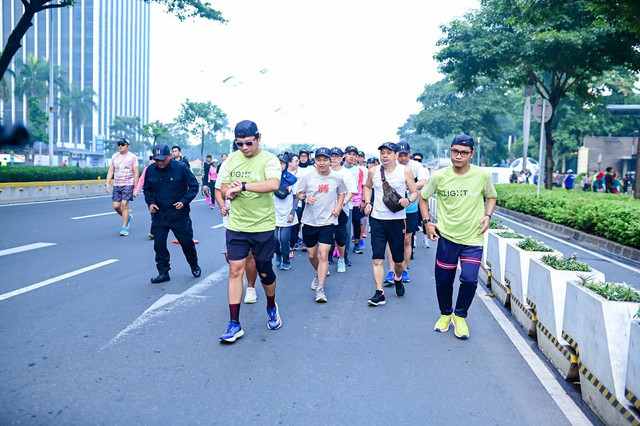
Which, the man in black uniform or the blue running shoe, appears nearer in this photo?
the blue running shoe

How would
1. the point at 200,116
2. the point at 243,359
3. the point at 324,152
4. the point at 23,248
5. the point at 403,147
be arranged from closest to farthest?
the point at 243,359 < the point at 324,152 < the point at 403,147 < the point at 23,248 < the point at 200,116

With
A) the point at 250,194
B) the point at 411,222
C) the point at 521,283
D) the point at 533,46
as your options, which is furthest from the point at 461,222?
the point at 533,46

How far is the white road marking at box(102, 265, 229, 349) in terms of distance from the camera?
208 inches

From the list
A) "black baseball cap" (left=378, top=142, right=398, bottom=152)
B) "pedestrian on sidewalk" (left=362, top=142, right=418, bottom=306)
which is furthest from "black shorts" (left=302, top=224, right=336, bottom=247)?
"black baseball cap" (left=378, top=142, right=398, bottom=152)

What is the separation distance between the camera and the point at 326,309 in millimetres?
6297

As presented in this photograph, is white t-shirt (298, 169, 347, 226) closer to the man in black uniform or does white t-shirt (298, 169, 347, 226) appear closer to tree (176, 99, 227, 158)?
the man in black uniform

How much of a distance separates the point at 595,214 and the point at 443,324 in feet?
31.6

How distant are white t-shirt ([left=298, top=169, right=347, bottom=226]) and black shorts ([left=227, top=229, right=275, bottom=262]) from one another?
1750 millimetres

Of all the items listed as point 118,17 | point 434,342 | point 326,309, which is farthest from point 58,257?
point 118,17

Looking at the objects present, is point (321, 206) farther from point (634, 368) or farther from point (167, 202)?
point (634, 368)

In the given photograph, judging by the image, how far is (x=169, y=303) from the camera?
6270 mm

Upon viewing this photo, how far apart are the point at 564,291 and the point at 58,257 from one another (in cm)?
724

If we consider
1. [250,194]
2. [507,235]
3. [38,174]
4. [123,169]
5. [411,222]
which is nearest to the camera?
[250,194]

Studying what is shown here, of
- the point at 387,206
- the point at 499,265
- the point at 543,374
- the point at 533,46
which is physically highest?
the point at 533,46
